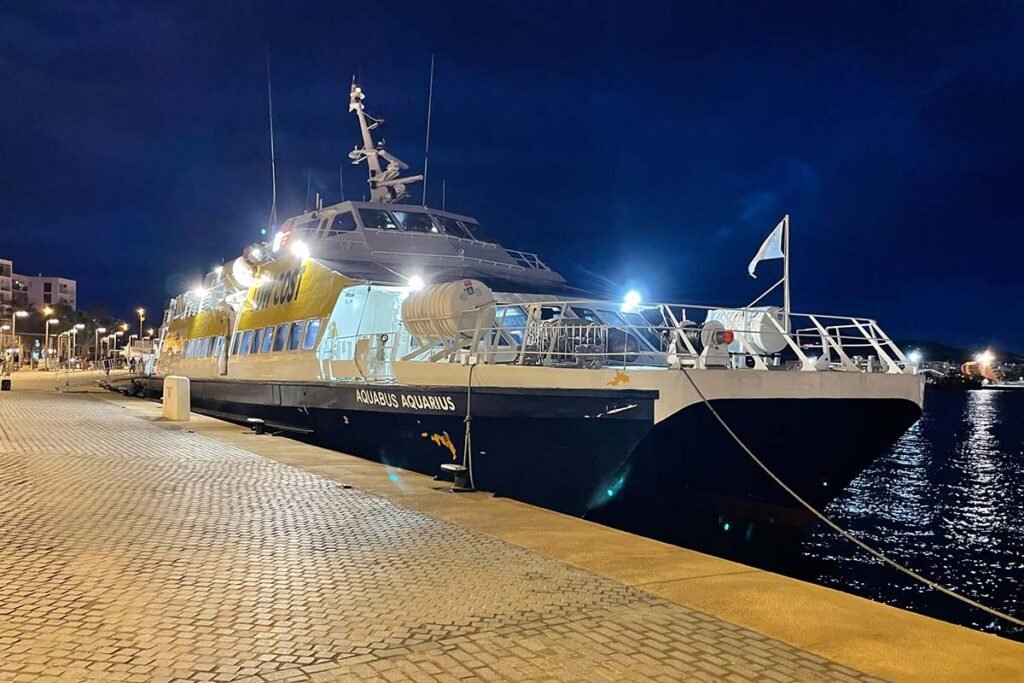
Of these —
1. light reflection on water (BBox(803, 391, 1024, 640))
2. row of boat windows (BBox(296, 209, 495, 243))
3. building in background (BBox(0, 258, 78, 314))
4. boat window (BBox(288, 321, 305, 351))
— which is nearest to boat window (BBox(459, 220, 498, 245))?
row of boat windows (BBox(296, 209, 495, 243))

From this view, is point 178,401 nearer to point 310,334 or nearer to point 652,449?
point 310,334

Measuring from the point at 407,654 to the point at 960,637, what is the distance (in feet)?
10.2


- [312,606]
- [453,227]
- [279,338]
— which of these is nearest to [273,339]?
[279,338]

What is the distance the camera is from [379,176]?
64.4ft

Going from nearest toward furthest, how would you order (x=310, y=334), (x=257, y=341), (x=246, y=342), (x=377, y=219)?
(x=310, y=334) < (x=377, y=219) < (x=257, y=341) < (x=246, y=342)

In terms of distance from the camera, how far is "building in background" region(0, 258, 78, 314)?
11562 centimetres

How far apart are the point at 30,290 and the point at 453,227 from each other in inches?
5631

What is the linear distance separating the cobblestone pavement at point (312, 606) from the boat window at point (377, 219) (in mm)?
8713

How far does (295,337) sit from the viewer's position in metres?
15.0

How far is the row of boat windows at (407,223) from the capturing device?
16.0 metres

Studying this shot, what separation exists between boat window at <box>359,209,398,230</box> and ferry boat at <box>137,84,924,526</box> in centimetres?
107

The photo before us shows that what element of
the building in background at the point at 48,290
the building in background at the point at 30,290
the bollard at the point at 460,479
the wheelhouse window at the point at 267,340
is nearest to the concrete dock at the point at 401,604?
the bollard at the point at 460,479

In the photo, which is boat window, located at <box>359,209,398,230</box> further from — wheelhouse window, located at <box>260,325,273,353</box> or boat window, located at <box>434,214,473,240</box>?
wheelhouse window, located at <box>260,325,273,353</box>

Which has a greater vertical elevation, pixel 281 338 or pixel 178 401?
pixel 281 338
